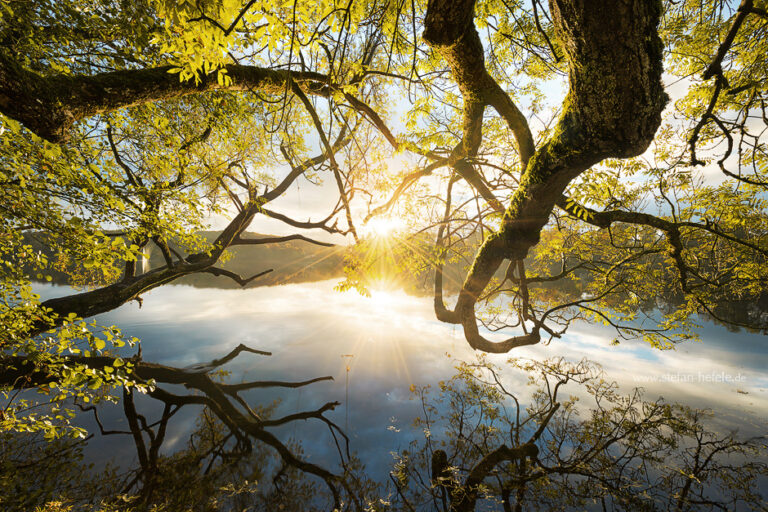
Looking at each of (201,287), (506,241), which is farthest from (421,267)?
(201,287)

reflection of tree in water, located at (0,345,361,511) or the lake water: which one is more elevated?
the lake water

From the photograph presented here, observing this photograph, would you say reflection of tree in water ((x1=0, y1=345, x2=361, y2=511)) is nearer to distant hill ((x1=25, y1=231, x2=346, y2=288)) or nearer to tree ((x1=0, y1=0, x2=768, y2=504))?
tree ((x1=0, y1=0, x2=768, y2=504))

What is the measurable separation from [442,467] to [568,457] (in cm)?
260

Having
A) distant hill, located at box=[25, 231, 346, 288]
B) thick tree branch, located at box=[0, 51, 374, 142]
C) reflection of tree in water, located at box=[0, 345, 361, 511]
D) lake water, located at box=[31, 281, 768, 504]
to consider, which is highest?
thick tree branch, located at box=[0, 51, 374, 142]

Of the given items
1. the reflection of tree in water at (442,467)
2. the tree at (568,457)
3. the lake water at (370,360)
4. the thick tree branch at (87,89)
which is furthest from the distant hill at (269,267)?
the thick tree branch at (87,89)

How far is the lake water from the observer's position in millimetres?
5605

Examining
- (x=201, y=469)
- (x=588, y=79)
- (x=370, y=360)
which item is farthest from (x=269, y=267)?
(x=588, y=79)

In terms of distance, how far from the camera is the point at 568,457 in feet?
15.8

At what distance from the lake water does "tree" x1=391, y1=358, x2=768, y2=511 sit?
71cm

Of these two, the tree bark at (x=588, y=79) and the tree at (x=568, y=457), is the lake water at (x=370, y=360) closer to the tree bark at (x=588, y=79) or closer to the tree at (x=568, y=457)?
the tree at (x=568, y=457)

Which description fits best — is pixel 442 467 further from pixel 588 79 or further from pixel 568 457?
pixel 588 79

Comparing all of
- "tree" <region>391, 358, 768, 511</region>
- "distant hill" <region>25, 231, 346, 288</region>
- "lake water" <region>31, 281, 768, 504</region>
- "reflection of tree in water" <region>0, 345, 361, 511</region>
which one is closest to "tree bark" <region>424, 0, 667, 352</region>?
"tree" <region>391, 358, 768, 511</region>

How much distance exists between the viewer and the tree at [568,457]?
399 cm

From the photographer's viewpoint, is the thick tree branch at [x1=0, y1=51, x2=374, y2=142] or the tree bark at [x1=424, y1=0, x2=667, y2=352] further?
the thick tree branch at [x1=0, y1=51, x2=374, y2=142]
